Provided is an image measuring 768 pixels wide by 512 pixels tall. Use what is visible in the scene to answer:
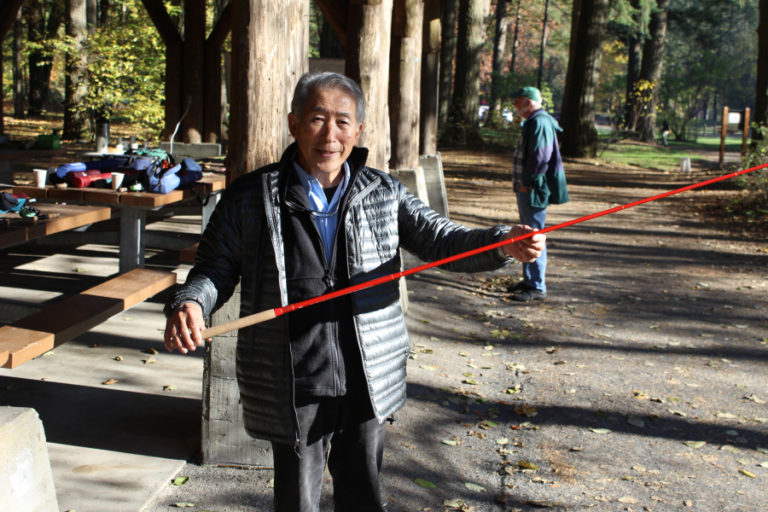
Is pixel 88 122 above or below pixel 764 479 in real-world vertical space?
above

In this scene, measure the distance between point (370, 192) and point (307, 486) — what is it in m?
1.02

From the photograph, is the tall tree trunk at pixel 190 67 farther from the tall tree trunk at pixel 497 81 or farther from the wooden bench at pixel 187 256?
the tall tree trunk at pixel 497 81

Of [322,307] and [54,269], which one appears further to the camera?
[54,269]

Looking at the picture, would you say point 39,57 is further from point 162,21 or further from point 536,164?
point 536,164

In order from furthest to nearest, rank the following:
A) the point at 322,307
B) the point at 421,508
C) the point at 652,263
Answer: the point at 652,263 < the point at 421,508 < the point at 322,307

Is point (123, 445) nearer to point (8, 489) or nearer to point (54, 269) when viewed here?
point (8, 489)

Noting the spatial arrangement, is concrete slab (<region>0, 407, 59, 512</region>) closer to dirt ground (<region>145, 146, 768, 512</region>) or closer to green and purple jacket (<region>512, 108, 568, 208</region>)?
dirt ground (<region>145, 146, 768, 512</region>)

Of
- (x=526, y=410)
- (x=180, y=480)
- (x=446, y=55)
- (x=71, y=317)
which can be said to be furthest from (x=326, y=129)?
(x=446, y=55)

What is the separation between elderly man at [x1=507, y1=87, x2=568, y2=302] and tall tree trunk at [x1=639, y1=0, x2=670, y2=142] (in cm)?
2782

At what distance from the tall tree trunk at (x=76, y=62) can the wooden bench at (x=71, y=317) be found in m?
17.2

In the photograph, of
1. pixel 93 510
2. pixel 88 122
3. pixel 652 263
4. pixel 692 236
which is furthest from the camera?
pixel 88 122

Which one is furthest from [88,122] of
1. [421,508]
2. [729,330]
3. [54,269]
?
[421,508]

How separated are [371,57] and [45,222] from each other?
8.61 ft

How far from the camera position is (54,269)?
7965mm
